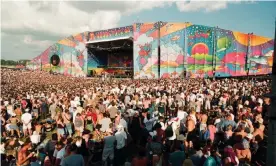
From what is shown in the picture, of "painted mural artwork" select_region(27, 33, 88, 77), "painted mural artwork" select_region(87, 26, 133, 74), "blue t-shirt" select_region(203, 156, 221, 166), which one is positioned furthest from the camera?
"painted mural artwork" select_region(27, 33, 88, 77)

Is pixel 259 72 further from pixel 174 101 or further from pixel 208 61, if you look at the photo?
pixel 174 101

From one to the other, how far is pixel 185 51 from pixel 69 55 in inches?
930

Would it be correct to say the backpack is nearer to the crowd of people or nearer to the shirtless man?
the crowd of people

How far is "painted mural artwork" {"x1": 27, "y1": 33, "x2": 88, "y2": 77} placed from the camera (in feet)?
152

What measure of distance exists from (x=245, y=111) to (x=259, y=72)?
4105cm

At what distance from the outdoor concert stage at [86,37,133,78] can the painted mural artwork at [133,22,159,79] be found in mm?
4745

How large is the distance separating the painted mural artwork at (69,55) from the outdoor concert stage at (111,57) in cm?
143

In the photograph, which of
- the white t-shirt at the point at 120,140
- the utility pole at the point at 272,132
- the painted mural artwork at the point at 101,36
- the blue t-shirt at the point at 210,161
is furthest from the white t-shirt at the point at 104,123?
the painted mural artwork at the point at 101,36

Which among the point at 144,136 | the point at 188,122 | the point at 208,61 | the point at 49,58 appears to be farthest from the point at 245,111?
the point at 49,58

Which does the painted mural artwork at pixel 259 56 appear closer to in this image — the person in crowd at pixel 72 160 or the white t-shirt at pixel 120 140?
the white t-shirt at pixel 120 140

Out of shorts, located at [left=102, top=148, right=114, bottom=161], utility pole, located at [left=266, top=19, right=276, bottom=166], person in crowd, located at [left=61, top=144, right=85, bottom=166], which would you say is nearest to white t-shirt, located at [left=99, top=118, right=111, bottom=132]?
shorts, located at [left=102, top=148, right=114, bottom=161]

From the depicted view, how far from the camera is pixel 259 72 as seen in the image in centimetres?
4566

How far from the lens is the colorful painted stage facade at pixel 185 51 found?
35.3m

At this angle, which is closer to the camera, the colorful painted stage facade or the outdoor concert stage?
the colorful painted stage facade
